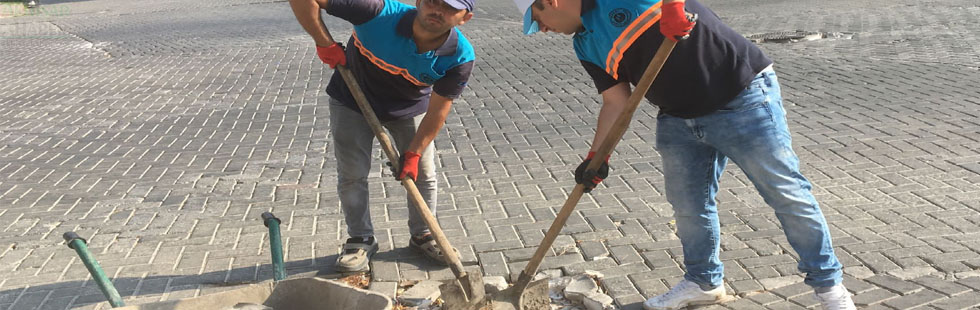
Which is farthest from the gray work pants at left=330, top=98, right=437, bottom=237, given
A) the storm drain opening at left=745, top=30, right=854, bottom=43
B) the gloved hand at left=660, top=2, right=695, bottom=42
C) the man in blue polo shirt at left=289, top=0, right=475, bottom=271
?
the storm drain opening at left=745, top=30, right=854, bottom=43

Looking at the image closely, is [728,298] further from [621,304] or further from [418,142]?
[418,142]

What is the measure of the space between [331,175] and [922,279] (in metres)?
3.68

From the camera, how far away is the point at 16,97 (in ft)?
32.2

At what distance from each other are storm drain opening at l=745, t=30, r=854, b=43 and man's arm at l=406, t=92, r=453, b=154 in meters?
8.68

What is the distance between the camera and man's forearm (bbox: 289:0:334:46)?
3738 millimetres

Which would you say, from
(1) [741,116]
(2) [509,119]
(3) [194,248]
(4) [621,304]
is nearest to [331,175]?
(3) [194,248]

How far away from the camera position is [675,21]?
281 centimetres

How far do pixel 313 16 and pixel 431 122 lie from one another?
64 centimetres

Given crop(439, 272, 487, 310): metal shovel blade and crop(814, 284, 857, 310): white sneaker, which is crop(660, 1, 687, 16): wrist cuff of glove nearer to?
crop(814, 284, 857, 310): white sneaker

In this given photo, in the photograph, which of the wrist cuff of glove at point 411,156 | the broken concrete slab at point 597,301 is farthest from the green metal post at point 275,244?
the broken concrete slab at point 597,301

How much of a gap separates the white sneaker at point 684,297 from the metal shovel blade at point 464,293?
70 centimetres

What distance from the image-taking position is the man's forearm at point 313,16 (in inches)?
147

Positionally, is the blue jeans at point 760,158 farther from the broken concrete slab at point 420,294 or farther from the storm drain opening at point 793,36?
the storm drain opening at point 793,36

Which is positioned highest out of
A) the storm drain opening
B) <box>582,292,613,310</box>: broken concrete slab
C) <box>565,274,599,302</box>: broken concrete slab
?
<box>582,292,613,310</box>: broken concrete slab
